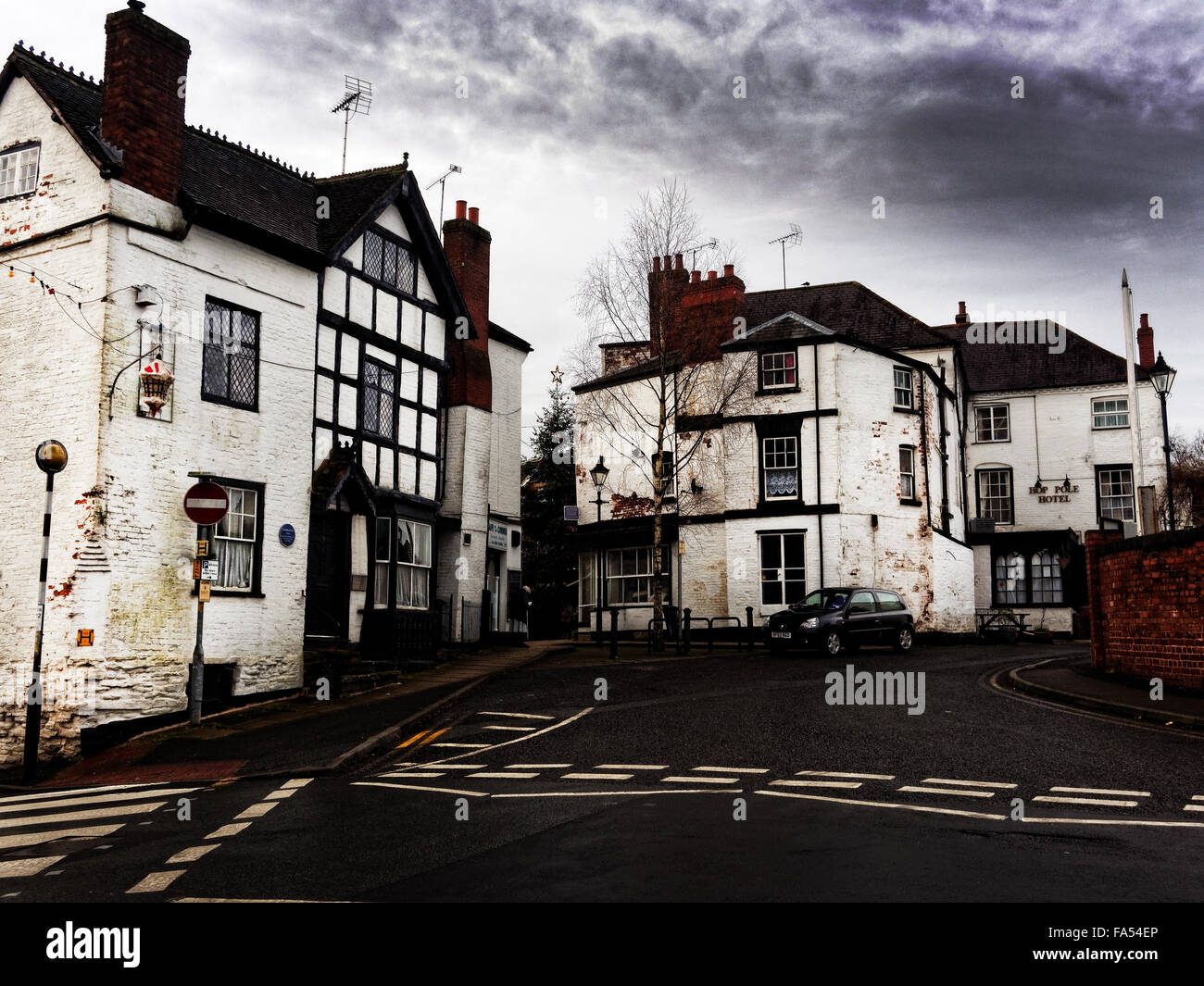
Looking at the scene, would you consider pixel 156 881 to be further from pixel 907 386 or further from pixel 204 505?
pixel 907 386

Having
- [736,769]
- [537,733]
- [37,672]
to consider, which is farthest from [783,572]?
[37,672]

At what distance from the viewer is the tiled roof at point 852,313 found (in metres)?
37.0

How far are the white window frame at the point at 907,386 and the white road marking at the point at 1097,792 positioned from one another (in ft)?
85.9

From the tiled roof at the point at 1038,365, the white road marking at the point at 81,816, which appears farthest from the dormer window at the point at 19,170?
the tiled roof at the point at 1038,365

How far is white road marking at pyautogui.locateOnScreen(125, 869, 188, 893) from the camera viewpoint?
6406 mm

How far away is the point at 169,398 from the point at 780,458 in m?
20.8

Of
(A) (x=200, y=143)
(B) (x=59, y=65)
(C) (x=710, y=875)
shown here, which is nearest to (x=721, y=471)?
(A) (x=200, y=143)

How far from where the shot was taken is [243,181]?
2036cm

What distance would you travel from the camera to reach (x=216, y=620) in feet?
58.6

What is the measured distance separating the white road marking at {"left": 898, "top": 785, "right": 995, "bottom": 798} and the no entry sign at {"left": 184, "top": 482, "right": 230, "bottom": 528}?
10.5 meters

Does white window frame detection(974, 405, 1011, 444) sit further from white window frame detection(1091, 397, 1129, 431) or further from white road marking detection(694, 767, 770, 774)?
white road marking detection(694, 767, 770, 774)

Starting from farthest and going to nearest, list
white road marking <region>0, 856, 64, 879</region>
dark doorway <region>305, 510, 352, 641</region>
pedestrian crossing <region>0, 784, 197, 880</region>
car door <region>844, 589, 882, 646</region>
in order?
1. car door <region>844, 589, 882, 646</region>
2. dark doorway <region>305, 510, 352, 641</region>
3. pedestrian crossing <region>0, 784, 197, 880</region>
4. white road marking <region>0, 856, 64, 879</region>

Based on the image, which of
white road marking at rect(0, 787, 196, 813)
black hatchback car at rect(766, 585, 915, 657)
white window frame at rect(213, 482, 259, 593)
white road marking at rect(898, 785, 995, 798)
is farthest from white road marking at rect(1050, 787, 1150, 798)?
black hatchback car at rect(766, 585, 915, 657)

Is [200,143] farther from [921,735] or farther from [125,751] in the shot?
[921,735]
